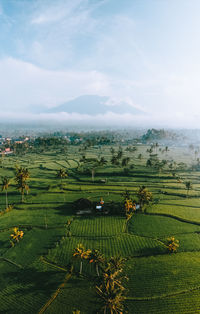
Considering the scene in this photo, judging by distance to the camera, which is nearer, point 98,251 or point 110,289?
point 110,289

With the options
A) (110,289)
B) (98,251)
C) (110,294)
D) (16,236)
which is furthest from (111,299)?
(16,236)

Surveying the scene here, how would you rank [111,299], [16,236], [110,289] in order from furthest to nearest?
[16,236], [110,289], [111,299]

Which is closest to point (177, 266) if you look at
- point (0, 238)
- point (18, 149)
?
point (0, 238)

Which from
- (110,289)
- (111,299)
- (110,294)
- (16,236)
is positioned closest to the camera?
(111,299)

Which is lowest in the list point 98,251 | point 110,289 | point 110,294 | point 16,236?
point 16,236

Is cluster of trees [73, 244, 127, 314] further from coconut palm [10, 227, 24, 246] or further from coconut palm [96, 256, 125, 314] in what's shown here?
coconut palm [10, 227, 24, 246]

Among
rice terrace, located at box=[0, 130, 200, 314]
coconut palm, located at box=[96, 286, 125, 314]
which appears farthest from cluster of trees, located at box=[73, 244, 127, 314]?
rice terrace, located at box=[0, 130, 200, 314]

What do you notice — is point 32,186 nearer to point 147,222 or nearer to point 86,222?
point 86,222

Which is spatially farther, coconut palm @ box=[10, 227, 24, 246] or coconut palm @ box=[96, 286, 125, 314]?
coconut palm @ box=[10, 227, 24, 246]

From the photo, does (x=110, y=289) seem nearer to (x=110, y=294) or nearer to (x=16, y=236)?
(x=110, y=294)

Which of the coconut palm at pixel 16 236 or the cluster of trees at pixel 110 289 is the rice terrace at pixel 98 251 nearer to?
the coconut palm at pixel 16 236

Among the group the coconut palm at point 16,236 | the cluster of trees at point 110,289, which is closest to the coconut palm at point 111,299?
the cluster of trees at point 110,289
